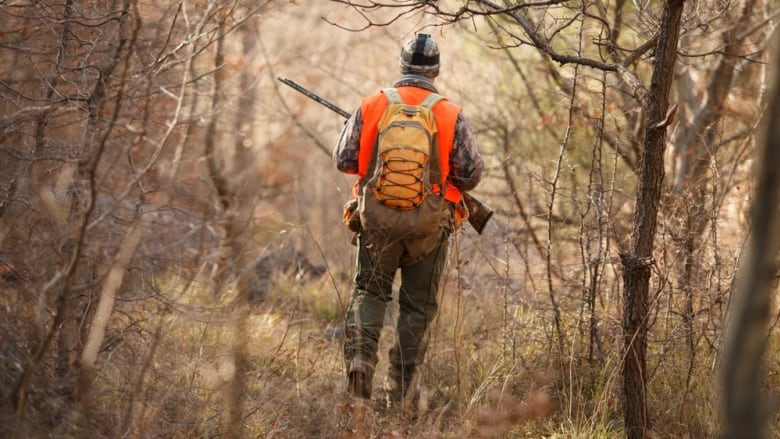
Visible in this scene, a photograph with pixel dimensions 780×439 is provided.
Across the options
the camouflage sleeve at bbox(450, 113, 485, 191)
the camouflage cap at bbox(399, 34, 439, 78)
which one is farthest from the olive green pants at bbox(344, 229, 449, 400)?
the camouflage cap at bbox(399, 34, 439, 78)

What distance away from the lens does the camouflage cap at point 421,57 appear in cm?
510

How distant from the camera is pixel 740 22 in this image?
24.5ft

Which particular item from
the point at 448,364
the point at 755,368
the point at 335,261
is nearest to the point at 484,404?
the point at 448,364

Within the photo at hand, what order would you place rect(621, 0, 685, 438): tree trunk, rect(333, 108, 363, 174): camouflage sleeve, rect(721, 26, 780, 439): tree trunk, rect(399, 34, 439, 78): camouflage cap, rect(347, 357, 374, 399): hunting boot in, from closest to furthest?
rect(721, 26, 780, 439): tree trunk < rect(621, 0, 685, 438): tree trunk < rect(347, 357, 374, 399): hunting boot < rect(333, 108, 363, 174): camouflage sleeve < rect(399, 34, 439, 78): camouflage cap

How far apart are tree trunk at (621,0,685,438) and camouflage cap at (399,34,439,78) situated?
140 cm

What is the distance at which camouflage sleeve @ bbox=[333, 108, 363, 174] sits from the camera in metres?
4.96

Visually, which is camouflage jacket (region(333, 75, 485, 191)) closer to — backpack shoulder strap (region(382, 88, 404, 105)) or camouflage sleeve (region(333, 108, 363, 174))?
camouflage sleeve (region(333, 108, 363, 174))

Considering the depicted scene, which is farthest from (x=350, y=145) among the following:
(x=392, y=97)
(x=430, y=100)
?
(x=430, y=100)

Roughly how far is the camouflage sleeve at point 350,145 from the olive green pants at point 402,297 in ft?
1.27

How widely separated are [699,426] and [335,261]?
4.83 metres

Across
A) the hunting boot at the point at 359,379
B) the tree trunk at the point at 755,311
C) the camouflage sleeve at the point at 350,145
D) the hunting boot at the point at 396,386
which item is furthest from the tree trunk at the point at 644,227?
the tree trunk at the point at 755,311

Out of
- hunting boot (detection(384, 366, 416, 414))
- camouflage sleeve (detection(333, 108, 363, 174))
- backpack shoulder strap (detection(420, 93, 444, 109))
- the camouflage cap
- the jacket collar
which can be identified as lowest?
hunting boot (detection(384, 366, 416, 414))

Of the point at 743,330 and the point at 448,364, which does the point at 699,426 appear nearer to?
the point at 448,364

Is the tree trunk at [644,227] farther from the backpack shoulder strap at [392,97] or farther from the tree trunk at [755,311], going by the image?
the tree trunk at [755,311]
